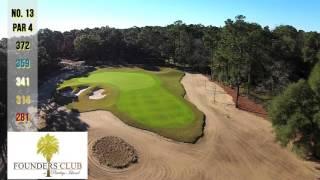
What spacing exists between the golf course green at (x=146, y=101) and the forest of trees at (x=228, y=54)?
12.4 meters

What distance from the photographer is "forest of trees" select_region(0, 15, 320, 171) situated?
59.7m

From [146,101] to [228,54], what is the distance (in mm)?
19147

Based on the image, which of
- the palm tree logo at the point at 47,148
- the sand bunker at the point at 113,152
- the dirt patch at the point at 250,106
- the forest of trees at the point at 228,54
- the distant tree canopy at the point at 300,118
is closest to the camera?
the palm tree logo at the point at 47,148

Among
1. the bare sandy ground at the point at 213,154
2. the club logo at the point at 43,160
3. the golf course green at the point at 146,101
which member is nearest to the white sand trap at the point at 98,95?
the golf course green at the point at 146,101

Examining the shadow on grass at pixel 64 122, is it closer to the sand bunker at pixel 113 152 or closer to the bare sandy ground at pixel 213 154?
the bare sandy ground at pixel 213 154

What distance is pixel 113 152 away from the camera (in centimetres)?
4966

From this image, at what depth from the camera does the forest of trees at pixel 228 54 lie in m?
59.7

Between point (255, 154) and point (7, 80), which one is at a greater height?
point (7, 80)

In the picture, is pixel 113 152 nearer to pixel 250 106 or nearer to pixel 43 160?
pixel 43 160

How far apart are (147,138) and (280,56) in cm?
6377

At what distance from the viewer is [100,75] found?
102m

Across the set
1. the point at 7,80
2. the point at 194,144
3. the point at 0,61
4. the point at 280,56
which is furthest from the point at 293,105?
the point at 280,56

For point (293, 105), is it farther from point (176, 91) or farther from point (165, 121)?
point (176, 91)

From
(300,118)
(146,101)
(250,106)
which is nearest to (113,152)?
(300,118)
